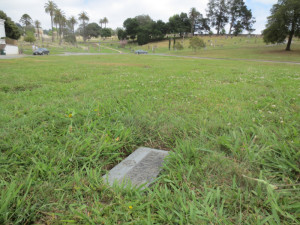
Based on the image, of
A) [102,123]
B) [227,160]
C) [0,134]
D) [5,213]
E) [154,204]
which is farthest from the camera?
[102,123]

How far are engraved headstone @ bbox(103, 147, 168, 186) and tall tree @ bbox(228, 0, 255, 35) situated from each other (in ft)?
353

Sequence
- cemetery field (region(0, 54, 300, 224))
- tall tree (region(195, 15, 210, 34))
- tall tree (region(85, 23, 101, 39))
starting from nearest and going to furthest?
cemetery field (region(0, 54, 300, 224)) → tall tree (region(195, 15, 210, 34)) → tall tree (region(85, 23, 101, 39))

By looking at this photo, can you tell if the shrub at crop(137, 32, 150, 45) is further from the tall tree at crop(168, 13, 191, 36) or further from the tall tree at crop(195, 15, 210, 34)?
the tall tree at crop(195, 15, 210, 34)

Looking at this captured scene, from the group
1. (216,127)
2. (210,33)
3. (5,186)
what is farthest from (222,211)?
(210,33)

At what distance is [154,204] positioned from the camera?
4.56 ft

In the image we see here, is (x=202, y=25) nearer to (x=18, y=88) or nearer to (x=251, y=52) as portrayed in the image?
(x=251, y=52)

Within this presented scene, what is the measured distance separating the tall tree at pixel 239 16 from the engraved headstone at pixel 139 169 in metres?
108

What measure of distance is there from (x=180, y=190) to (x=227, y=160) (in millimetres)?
585

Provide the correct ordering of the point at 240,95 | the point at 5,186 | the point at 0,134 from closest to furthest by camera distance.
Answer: the point at 5,186 → the point at 0,134 → the point at 240,95

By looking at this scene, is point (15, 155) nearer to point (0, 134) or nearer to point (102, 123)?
point (0, 134)

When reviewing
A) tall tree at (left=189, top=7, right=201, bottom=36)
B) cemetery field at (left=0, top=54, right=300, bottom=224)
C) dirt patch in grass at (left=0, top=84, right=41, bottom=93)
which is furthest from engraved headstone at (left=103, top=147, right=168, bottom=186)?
tall tree at (left=189, top=7, right=201, bottom=36)

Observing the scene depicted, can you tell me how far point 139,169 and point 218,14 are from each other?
112148mm

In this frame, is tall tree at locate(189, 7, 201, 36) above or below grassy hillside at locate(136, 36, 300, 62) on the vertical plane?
above

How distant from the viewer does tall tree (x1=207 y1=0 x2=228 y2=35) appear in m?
91.4
